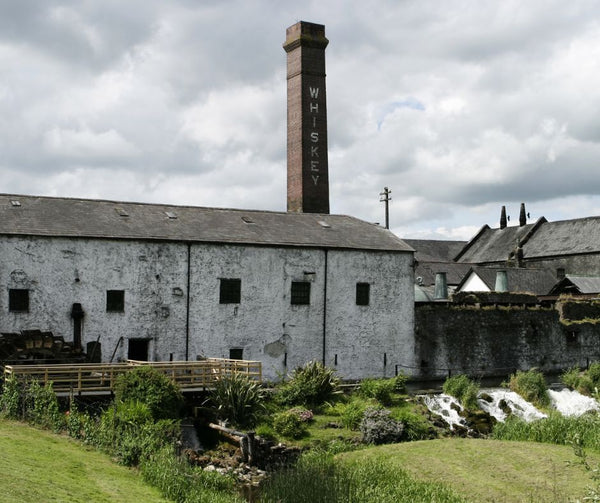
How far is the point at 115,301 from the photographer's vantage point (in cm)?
2928

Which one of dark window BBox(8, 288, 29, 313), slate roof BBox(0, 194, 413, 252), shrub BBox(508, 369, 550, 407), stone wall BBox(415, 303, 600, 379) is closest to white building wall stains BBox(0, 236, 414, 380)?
dark window BBox(8, 288, 29, 313)

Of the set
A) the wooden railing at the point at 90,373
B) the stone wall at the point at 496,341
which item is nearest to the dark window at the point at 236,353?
the wooden railing at the point at 90,373

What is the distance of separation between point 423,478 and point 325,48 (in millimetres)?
36521

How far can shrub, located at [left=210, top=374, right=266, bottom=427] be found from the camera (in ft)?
78.6

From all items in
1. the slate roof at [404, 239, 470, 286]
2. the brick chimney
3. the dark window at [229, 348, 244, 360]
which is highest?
the brick chimney

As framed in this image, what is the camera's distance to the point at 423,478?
19.4 meters

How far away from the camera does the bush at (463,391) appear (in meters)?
29.8

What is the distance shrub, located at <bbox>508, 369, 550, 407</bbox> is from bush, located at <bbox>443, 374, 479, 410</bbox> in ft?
9.73

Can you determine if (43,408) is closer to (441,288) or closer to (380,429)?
(380,429)

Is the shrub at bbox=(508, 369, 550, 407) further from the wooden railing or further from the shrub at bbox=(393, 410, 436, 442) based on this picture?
the wooden railing

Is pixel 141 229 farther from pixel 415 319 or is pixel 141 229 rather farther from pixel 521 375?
pixel 521 375

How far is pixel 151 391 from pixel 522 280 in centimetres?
3702

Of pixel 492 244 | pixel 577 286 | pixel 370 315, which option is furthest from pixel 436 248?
pixel 370 315

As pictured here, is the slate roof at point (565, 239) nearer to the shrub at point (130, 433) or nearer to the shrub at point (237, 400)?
the shrub at point (237, 400)
